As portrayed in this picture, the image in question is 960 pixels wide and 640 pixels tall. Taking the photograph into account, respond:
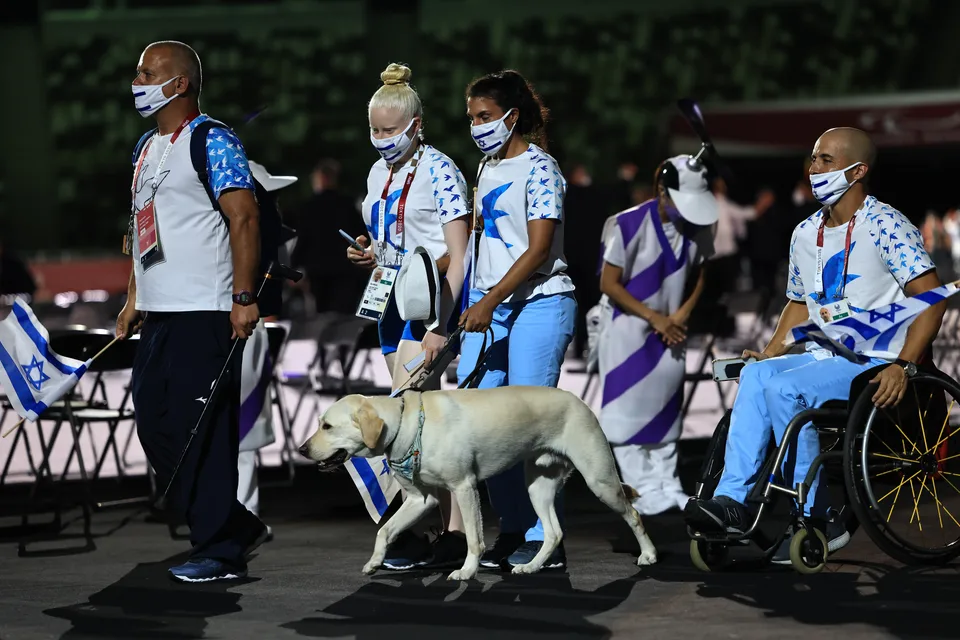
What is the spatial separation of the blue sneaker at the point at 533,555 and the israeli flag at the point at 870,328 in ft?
3.61

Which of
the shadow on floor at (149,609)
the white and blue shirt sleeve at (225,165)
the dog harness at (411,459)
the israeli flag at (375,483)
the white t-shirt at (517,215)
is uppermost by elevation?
the white and blue shirt sleeve at (225,165)

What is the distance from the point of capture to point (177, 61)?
523 cm

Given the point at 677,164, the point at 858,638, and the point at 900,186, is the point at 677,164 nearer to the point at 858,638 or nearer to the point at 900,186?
the point at 858,638

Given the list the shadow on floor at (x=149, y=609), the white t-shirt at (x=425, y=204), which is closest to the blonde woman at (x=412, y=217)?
the white t-shirt at (x=425, y=204)

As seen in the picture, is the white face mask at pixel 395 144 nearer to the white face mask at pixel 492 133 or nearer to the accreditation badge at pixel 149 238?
the white face mask at pixel 492 133

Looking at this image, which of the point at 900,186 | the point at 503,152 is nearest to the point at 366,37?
the point at 900,186

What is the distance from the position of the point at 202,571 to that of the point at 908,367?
246 cm

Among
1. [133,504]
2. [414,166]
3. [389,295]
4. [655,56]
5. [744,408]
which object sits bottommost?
[133,504]

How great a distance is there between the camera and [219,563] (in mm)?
5254

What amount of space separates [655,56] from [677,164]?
18.2 meters

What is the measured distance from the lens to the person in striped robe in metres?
6.77

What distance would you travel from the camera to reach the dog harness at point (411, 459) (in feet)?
16.0

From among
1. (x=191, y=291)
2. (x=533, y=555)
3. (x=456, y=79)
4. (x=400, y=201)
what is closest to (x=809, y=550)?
(x=533, y=555)

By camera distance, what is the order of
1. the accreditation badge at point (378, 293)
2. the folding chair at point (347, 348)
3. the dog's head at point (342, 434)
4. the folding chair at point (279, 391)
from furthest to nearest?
the folding chair at point (347, 348)
the folding chair at point (279, 391)
the accreditation badge at point (378, 293)
the dog's head at point (342, 434)
